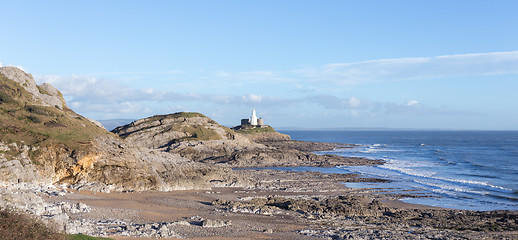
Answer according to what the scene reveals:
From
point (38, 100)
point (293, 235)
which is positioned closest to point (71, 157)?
point (38, 100)

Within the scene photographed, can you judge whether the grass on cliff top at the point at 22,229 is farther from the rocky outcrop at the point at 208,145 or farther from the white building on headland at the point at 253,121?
the white building on headland at the point at 253,121

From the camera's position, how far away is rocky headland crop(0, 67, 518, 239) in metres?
23.3

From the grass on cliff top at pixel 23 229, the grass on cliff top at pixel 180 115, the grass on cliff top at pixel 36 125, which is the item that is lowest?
the grass on cliff top at pixel 23 229

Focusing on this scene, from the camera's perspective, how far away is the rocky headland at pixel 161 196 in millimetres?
23281

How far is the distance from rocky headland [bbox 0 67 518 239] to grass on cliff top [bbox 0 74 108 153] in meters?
0.10

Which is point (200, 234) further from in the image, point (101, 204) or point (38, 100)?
point (38, 100)

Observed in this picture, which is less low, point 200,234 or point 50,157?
point 50,157

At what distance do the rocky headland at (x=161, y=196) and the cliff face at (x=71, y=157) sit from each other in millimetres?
80

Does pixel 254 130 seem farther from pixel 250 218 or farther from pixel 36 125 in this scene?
pixel 250 218

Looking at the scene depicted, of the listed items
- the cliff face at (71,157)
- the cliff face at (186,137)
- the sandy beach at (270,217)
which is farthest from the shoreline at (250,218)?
the cliff face at (186,137)

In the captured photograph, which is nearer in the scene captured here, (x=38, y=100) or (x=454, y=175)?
(x=38, y=100)

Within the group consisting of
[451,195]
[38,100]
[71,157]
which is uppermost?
[38,100]

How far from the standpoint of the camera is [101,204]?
28578 millimetres

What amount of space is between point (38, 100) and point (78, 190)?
15.3 metres
